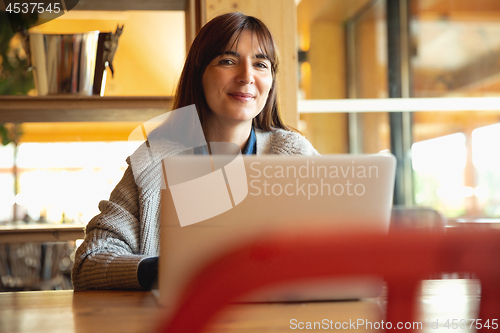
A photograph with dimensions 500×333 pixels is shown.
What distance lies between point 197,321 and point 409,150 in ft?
10.4

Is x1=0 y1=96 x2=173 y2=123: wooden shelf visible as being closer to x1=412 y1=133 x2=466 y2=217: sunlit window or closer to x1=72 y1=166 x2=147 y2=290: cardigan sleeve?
x1=72 y1=166 x2=147 y2=290: cardigan sleeve

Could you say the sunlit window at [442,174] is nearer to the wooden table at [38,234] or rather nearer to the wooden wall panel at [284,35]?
the wooden wall panel at [284,35]

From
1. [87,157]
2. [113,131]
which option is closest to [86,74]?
[87,157]

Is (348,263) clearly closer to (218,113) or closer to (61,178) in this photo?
(218,113)

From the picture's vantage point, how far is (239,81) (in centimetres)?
142

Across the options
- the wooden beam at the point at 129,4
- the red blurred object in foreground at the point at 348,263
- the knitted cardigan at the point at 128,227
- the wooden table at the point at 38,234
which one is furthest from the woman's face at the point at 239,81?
the red blurred object in foreground at the point at 348,263

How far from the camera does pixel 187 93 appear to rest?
58.8 inches

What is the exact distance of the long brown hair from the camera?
4.60 feet

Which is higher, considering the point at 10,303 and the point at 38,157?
the point at 38,157

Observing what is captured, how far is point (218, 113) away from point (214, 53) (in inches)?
7.0

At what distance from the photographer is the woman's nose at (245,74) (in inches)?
55.4

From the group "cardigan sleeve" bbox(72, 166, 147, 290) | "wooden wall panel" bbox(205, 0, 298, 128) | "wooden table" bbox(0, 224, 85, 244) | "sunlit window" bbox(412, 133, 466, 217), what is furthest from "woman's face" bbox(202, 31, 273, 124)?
"sunlit window" bbox(412, 133, 466, 217)

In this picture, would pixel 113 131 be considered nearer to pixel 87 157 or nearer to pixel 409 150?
pixel 87 157

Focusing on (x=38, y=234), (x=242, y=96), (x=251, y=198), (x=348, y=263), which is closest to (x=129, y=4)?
(x=242, y=96)
